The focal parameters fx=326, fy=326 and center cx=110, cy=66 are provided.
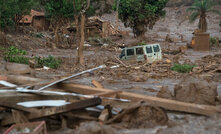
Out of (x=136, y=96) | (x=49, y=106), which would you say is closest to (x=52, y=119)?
(x=49, y=106)

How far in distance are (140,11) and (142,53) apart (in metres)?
24.5

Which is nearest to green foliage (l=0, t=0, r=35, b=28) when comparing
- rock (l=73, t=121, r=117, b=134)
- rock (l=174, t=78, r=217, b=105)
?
rock (l=174, t=78, r=217, b=105)

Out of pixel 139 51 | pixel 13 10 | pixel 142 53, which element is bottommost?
pixel 142 53

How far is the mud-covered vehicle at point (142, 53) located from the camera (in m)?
17.7

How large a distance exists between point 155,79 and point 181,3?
213 feet

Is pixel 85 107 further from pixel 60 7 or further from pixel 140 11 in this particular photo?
pixel 140 11

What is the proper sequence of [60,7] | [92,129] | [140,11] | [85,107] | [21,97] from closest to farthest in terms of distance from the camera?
[92,129] → [85,107] → [21,97] → [60,7] → [140,11]

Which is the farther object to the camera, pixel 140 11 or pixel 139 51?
pixel 140 11

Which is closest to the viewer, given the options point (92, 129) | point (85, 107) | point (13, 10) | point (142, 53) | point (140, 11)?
point (92, 129)

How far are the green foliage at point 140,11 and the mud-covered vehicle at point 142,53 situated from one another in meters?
22.8

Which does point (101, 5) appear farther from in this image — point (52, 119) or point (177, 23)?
point (52, 119)

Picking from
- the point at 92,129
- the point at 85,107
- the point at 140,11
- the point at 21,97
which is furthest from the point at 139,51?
the point at 140,11

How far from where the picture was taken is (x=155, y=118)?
224 inches

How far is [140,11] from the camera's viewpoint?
135 feet
